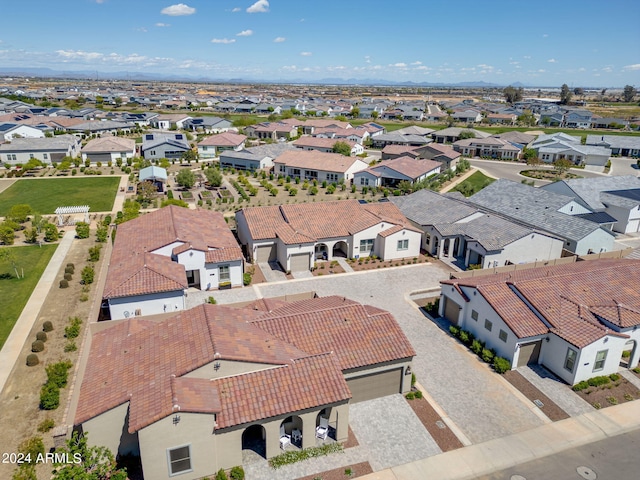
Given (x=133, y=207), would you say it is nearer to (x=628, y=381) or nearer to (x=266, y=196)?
(x=266, y=196)

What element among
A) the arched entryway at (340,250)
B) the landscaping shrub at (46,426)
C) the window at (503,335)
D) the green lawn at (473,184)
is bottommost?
the landscaping shrub at (46,426)

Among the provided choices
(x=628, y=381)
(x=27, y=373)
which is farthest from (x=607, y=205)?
(x=27, y=373)

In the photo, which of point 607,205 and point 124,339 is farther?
point 607,205

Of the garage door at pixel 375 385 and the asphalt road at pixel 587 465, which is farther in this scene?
the garage door at pixel 375 385

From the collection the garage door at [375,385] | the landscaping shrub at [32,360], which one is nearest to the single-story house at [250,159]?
the landscaping shrub at [32,360]

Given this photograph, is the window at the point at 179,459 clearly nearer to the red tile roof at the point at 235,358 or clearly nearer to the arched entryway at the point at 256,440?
the red tile roof at the point at 235,358

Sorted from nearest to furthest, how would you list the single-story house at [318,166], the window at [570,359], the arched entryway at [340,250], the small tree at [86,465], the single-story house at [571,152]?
the small tree at [86,465]
the window at [570,359]
the arched entryway at [340,250]
the single-story house at [318,166]
the single-story house at [571,152]

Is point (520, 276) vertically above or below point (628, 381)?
above
